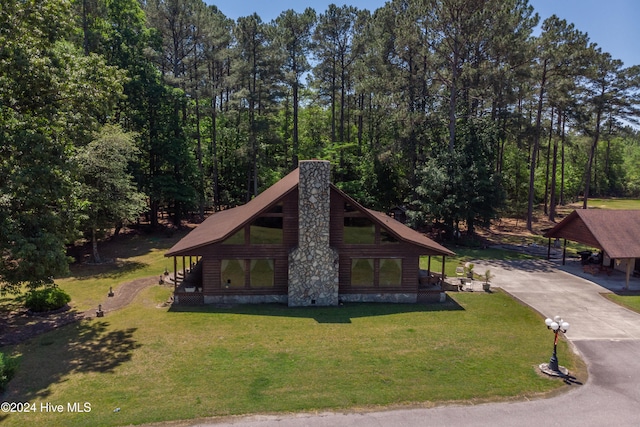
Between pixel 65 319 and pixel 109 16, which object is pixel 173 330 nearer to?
pixel 65 319

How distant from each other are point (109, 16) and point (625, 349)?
44.5 m

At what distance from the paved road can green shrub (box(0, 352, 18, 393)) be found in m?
6.13

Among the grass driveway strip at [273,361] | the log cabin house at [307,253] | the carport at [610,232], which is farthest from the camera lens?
the carport at [610,232]

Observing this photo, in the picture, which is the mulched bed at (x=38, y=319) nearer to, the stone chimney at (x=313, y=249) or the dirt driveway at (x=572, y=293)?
the stone chimney at (x=313, y=249)

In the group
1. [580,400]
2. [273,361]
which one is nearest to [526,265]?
[580,400]

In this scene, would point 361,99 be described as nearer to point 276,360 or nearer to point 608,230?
point 608,230

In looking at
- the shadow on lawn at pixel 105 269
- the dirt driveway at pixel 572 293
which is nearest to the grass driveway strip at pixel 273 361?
the dirt driveway at pixel 572 293

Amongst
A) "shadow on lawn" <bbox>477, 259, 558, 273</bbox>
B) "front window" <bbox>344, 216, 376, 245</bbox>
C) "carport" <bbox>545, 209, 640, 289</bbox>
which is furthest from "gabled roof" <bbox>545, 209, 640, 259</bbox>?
"front window" <bbox>344, 216, 376, 245</bbox>

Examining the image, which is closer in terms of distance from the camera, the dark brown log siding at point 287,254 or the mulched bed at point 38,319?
the mulched bed at point 38,319

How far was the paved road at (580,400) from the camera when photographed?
1001cm

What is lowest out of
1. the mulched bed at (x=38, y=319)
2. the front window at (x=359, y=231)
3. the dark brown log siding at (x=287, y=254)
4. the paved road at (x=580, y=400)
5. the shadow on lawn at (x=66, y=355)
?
the paved road at (x=580, y=400)

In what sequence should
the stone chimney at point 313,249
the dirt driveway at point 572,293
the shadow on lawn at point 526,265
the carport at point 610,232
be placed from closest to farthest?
the dirt driveway at point 572,293 → the stone chimney at point 313,249 → the carport at point 610,232 → the shadow on lawn at point 526,265

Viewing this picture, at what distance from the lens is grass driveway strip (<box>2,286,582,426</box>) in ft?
34.9

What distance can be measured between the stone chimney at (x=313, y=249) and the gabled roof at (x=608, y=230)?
52.1 feet
